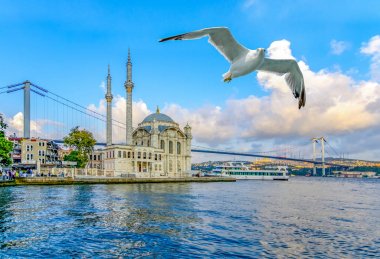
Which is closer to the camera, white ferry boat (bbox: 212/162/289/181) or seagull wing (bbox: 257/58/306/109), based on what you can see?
seagull wing (bbox: 257/58/306/109)

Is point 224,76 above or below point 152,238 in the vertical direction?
above

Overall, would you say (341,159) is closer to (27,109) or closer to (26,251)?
(27,109)

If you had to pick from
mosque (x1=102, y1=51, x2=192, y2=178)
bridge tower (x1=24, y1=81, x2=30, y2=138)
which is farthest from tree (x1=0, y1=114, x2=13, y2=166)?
bridge tower (x1=24, y1=81, x2=30, y2=138)

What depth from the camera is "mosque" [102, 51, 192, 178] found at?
198ft

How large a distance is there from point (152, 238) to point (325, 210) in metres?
13.7

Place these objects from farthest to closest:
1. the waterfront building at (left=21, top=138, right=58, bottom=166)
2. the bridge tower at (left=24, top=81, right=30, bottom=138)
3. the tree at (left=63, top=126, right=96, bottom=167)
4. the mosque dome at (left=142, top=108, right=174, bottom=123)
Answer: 1. the mosque dome at (left=142, top=108, right=174, bottom=123)
2. the bridge tower at (left=24, top=81, right=30, bottom=138)
3. the waterfront building at (left=21, top=138, right=58, bottom=166)
4. the tree at (left=63, top=126, right=96, bottom=167)

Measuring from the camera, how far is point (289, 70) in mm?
7633

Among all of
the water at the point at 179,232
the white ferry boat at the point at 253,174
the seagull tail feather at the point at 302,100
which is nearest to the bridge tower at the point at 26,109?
the white ferry boat at the point at 253,174

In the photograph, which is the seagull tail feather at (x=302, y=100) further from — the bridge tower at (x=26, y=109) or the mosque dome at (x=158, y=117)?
the mosque dome at (x=158, y=117)

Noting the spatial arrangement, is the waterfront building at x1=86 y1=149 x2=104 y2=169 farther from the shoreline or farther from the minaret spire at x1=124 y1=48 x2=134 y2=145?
the shoreline

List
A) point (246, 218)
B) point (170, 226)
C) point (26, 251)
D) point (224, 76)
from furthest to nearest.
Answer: point (246, 218)
point (170, 226)
point (26, 251)
point (224, 76)

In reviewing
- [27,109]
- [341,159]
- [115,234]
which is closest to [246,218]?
[115,234]

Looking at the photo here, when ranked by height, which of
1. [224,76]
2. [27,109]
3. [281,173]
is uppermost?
[27,109]

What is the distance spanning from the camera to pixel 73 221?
15.6 m
